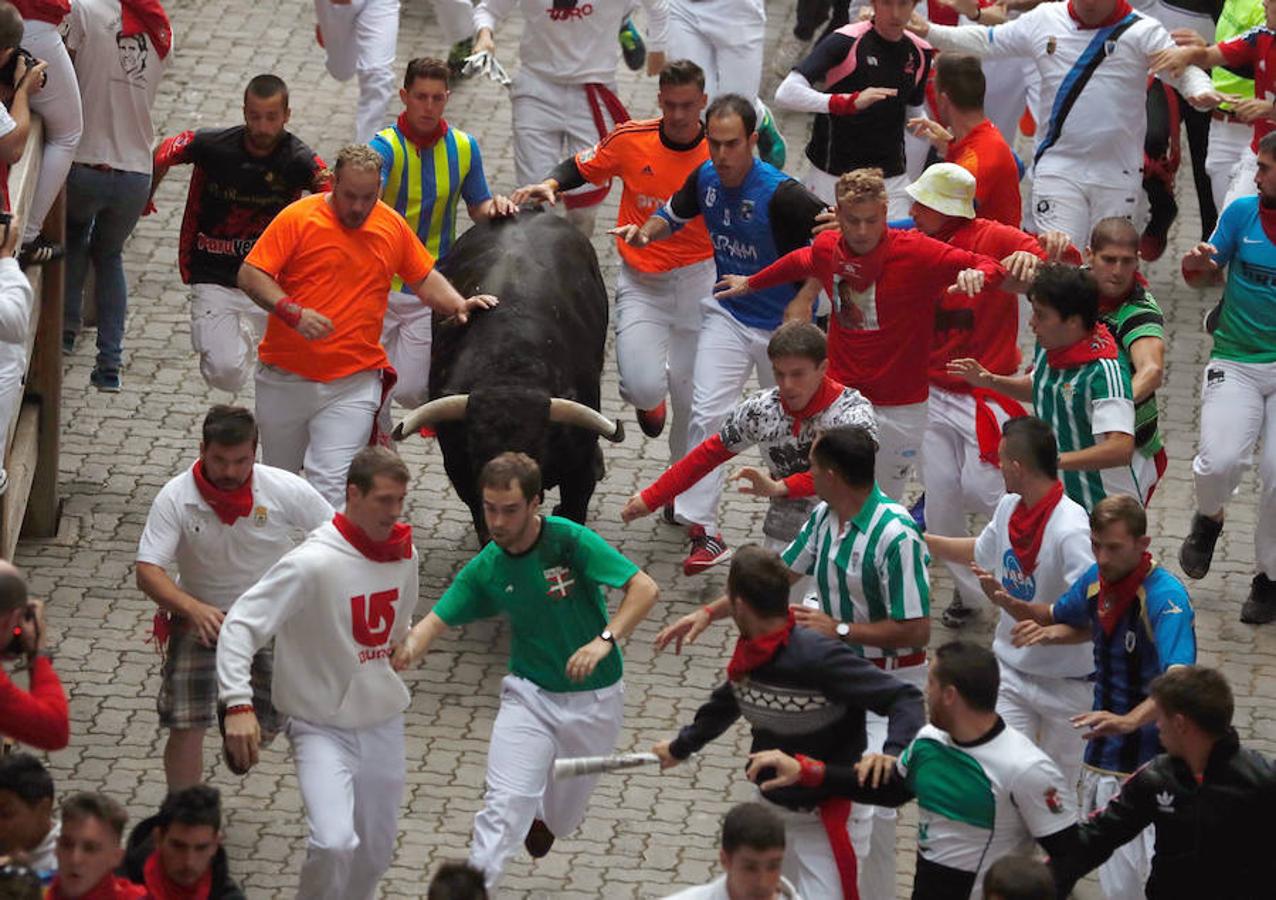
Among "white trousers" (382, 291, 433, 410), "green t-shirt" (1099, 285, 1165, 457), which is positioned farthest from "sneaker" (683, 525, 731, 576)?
"green t-shirt" (1099, 285, 1165, 457)

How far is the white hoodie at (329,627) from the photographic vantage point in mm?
8742

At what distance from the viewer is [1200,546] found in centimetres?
1220

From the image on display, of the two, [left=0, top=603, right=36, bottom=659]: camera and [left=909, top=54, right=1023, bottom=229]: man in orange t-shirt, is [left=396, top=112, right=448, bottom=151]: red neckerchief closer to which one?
[left=909, top=54, right=1023, bottom=229]: man in orange t-shirt

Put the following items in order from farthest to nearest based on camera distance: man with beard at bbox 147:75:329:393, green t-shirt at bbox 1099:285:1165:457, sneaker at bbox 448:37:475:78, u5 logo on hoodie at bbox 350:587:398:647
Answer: sneaker at bbox 448:37:475:78
man with beard at bbox 147:75:329:393
green t-shirt at bbox 1099:285:1165:457
u5 logo on hoodie at bbox 350:587:398:647

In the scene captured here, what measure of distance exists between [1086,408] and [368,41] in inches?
255

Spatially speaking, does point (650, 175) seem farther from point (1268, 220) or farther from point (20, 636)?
point (20, 636)

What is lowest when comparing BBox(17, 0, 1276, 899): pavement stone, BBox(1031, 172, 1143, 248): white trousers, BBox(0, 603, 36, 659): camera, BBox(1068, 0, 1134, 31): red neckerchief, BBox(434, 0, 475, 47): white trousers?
BBox(17, 0, 1276, 899): pavement stone

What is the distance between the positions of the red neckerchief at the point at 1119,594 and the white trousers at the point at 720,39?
6.81 metres

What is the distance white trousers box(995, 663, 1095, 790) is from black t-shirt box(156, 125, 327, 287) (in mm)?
4511

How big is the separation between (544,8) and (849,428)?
621 centimetres

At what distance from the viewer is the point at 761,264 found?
12195 millimetres

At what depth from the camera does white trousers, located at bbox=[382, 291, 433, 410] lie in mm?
12758

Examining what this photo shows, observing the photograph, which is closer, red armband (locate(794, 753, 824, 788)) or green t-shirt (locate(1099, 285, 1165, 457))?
red armband (locate(794, 753, 824, 788))

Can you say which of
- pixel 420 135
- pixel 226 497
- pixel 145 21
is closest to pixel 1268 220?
pixel 420 135
